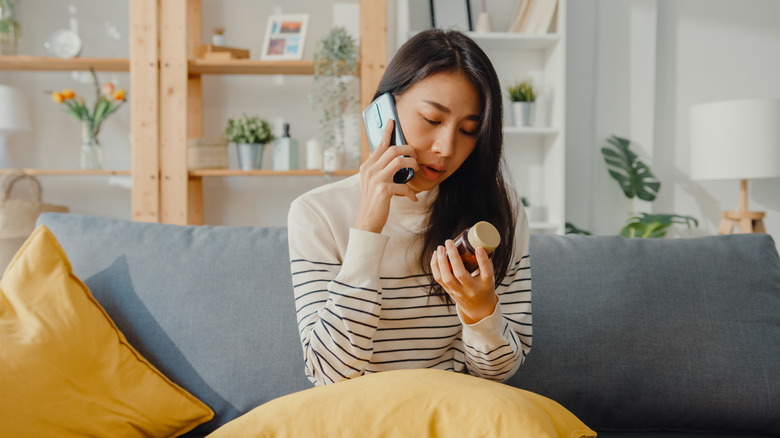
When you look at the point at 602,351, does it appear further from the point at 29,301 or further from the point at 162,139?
the point at 162,139

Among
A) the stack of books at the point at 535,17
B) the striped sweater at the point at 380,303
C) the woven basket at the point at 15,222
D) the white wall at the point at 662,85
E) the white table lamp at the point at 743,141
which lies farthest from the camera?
the white wall at the point at 662,85

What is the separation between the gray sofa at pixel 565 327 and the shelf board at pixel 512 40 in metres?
1.80

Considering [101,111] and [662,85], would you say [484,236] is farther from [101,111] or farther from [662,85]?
[662,85]

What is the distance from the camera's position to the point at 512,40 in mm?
2973

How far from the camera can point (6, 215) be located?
2549mm

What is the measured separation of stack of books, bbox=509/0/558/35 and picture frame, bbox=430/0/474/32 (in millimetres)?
244

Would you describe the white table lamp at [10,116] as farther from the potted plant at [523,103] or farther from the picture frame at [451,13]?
the potted plant at [523,103]

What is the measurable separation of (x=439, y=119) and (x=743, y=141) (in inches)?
87.6

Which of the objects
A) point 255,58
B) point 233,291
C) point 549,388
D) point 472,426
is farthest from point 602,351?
point 255,58

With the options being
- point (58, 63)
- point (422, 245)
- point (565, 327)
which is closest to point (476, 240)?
point (422, 245)

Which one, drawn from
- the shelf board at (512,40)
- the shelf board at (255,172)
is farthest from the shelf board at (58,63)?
the shelf board at (512,40)

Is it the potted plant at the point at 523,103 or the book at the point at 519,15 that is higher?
the book at the point at 519,15

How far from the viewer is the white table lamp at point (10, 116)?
2.81 metres

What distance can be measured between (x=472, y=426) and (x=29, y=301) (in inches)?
30.9
